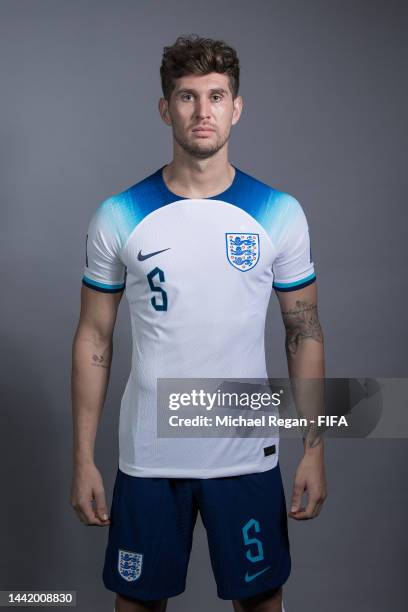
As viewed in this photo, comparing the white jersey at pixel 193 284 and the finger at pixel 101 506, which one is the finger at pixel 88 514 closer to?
the finger at pixel 101 506

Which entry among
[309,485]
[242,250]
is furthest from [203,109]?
[309,485]

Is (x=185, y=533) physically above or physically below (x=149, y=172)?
below

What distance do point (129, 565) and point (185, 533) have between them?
0.50 ft

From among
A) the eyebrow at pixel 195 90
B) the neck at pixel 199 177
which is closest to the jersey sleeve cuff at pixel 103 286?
the neck at pixel 199 177

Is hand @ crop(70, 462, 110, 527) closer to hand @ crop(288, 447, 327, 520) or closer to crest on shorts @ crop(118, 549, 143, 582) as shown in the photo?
crest on shorts @ crop(118, 549, 143, 582)

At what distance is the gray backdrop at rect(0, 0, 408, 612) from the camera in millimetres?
3000

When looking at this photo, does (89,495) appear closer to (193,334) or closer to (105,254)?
(193,334)

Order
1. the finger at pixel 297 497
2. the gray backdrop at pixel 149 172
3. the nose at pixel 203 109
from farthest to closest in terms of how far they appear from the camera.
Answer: the gray backdrop at pixel 149 172
the finger at pixel 297 497
the nose at pixel 203 109

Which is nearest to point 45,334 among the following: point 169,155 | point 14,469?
point 14,469

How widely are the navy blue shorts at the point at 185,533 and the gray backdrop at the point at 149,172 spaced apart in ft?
3.12

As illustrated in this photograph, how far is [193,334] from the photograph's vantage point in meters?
2.13

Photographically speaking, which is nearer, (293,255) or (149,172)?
(293,255)

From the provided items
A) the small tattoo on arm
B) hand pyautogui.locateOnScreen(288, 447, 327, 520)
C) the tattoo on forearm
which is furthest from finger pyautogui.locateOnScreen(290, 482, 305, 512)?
the small tattoo on arm

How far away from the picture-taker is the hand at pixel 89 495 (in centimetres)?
223
